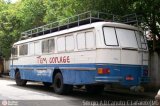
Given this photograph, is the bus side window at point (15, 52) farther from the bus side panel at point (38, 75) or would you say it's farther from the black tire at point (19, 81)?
the bus side panel at point (38, 75)

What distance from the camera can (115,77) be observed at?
13250mm

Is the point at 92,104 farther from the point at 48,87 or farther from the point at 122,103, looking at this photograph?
the point at 48,87

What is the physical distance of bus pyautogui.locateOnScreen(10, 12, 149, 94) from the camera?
13.2 meters

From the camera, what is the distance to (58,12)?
21438 mm

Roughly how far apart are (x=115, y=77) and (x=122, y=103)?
100 centimetres

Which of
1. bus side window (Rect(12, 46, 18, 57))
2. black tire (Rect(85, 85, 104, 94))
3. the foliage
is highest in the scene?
the foliage

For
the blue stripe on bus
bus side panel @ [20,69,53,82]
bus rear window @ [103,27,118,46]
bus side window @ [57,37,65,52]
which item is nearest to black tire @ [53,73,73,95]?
the blue stripe on bus

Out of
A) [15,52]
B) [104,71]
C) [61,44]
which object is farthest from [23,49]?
[104,71]

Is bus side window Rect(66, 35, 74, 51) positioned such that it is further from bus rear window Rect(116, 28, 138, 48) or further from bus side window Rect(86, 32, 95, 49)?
bus rear window Rect(116, 28, 138, 48)

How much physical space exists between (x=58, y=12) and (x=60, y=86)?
6.48 meters

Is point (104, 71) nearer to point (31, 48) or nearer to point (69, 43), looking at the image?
point (69, 43)

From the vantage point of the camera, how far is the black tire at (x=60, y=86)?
16.0 m

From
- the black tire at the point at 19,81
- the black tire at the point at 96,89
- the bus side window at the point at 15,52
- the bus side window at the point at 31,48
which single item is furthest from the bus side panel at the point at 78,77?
the bus side window at the point at 15,52

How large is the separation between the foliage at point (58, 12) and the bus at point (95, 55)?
1.41 meters
